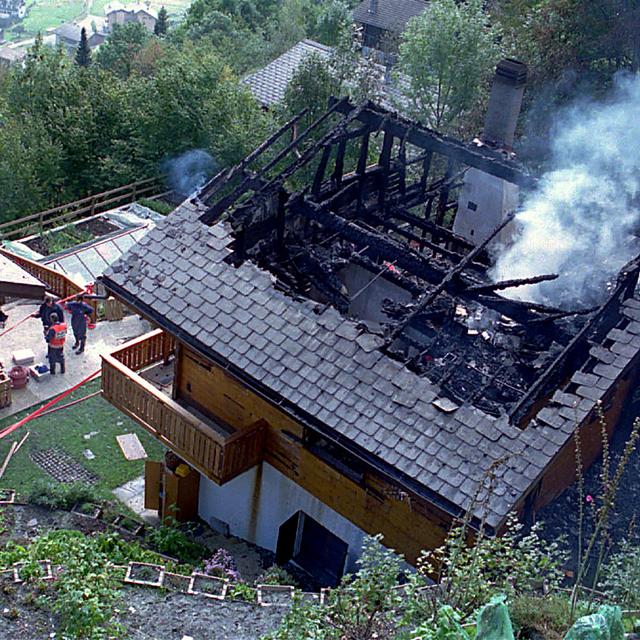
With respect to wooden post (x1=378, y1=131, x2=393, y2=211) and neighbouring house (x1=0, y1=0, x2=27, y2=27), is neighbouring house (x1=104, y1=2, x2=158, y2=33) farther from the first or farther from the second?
wooden post (x1=378, y1=131, x2=393, y2=211)

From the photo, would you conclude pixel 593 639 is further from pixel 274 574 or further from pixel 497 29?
pixel 497 29

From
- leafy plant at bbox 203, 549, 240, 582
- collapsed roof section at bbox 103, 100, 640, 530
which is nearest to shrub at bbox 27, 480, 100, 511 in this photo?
leafy plant at bbox 203, 549, 240, 582

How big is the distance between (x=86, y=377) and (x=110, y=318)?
8.78 ft

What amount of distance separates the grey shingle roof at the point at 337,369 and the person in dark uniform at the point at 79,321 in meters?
5.16

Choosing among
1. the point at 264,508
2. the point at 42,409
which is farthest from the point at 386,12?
A: the point at 264,508

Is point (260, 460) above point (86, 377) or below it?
above

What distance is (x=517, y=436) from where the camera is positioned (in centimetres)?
1027

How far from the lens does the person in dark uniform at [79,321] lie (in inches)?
719

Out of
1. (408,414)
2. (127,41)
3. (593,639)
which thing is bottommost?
(127,41)

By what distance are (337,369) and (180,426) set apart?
120 inches

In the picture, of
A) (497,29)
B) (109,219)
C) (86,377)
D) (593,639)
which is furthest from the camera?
(497,29)

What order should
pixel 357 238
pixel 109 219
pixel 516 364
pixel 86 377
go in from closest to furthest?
pixel 516 364 < pixel 357 238 < pixel 86 377 < pixel 109 219

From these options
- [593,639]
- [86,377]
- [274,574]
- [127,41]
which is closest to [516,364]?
[274,574]

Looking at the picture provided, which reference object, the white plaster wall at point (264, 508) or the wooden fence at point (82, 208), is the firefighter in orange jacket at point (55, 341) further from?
the wooden fence at point (82, 208)
